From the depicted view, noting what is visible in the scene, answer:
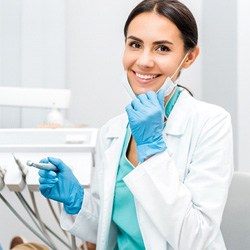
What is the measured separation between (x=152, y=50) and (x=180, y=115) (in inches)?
7.0

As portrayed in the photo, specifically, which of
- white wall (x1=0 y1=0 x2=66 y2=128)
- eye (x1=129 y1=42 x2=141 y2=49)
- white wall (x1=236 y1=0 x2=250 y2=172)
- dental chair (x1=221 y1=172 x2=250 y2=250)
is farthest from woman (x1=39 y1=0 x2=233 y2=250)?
white wall (x1=236 y1=0 x2=250 y2=172)

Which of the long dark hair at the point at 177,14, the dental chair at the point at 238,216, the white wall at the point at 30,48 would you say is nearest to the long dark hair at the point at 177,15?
the long dark hair at the point at 177,14

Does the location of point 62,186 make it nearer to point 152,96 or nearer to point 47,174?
point 47,174

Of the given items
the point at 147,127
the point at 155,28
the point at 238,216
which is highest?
the point at 155,28

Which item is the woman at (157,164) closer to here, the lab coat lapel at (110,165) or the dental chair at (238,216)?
the lab coat lapel at (110,165)

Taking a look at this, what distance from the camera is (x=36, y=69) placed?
1697 mm

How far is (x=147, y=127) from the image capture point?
102 cm

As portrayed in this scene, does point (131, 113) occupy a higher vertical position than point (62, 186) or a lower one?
higher

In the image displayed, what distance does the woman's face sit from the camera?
109 cm

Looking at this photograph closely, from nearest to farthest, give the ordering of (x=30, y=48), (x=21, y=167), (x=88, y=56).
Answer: (x=21, y=167), (x=30, y=48), (x=88, y=56)

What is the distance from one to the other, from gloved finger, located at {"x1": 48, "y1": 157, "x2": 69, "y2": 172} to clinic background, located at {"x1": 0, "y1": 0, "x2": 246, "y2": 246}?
0.60m

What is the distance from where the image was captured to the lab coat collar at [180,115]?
1104mm

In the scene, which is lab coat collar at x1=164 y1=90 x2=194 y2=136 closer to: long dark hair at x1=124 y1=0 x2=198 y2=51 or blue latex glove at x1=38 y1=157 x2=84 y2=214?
long dark hair at x1=124 y1=0 x2=198 y2=51

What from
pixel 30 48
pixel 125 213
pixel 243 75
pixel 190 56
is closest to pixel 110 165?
pixel 125 213
